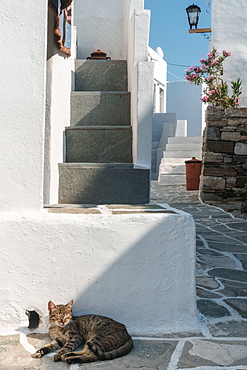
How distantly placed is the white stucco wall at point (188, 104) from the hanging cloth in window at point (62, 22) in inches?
568

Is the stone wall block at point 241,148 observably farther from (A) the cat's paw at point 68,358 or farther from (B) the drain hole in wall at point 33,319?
(A) the cat's paw at point 68,358

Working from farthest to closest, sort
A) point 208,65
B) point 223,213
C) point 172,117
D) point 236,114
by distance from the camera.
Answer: point 172,117 < point 208,65 < point 236,114 < point 223,213

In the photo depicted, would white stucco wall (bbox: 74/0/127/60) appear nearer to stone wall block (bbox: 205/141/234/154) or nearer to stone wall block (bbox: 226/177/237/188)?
stone wall block (bbox: 205/141/234/154)

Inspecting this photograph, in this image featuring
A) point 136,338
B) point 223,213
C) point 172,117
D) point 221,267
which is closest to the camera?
point 136,338

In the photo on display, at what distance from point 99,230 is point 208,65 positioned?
744 centimetres

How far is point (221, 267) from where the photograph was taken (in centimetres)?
377

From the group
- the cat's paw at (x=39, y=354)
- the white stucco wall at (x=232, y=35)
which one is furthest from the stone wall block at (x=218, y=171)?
the cat's paw at (x=39, y=354)

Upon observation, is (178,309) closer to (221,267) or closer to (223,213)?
(221,267)

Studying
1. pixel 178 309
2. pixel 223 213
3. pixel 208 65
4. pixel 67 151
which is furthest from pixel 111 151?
pixel 208 65

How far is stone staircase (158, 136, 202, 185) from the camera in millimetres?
11102

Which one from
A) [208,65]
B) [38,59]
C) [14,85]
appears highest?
[208,65]

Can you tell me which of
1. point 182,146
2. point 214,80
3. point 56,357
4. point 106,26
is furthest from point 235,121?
point 56,357

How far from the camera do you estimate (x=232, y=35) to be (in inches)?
388

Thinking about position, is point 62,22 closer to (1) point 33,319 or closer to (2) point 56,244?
(2) point 56,244
